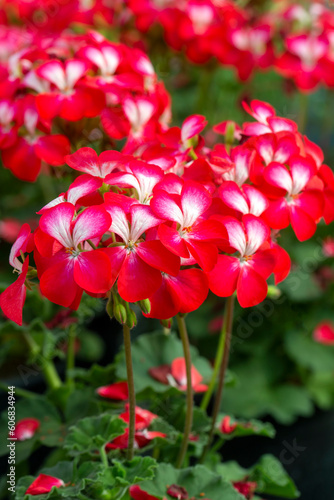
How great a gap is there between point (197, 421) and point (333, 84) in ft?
2.58

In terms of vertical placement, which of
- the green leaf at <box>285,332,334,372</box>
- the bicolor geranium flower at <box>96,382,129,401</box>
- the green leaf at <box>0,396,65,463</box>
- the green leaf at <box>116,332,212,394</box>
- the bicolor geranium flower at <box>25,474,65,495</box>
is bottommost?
the green leaf at <box>285,332,334,372</box>

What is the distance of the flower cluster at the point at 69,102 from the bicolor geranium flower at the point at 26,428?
0.33 m

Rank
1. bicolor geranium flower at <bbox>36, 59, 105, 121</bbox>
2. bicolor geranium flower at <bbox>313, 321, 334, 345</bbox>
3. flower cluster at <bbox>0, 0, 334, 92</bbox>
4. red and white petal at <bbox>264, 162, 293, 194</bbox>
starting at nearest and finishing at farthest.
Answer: red and white petal at <bbox>264, 162, 293, 194</bbox>
bicolor geranium flower at <bbox>36, 59, 105, 121</bbox>
flower cluster at <bbox>0, 0, 334, 92</bbox>
bicolor geranium flower at <bbox>313, 321, 334, 345</bbox>

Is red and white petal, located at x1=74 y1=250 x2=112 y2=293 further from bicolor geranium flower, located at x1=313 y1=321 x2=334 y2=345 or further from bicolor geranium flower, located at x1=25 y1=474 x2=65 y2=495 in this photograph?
bicolor geranium flower, located at x1=313 y1=321 x2=334 y2=345

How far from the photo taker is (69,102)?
70cm

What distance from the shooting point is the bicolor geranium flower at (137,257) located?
1.39ft

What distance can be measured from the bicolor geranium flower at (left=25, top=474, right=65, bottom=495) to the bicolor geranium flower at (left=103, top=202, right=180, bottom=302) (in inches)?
9.8

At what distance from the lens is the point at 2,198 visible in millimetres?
1536

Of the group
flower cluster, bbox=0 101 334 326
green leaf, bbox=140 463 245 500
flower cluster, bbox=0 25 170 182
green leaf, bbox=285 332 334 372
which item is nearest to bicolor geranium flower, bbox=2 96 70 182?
flower cluster, bbox=0 25 170 182

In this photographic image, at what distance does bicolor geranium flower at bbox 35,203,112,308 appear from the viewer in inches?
16.4

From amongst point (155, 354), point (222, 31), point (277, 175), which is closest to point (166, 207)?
point (277, 175)

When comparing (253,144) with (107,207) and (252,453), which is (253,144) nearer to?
(107,207)

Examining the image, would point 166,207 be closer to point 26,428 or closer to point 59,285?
point 59,285

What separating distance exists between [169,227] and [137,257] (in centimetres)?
4
